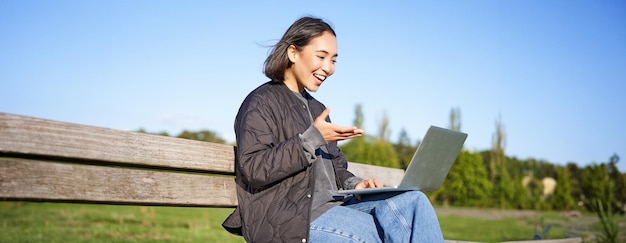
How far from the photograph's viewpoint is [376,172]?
12.2 ft

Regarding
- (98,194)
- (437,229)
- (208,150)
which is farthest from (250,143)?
(437,229)

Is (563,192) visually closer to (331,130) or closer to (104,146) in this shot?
(331,130)

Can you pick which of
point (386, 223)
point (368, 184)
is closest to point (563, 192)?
point (368, 184)

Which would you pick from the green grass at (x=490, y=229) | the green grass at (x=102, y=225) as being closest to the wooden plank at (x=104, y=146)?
the green grass at (x=102, y=225)

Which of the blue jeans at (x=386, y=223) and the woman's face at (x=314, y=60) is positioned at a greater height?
the woman's face at (x=314, y=60)

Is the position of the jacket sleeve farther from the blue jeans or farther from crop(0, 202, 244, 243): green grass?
crop(0, 202, 244, 243): green grass

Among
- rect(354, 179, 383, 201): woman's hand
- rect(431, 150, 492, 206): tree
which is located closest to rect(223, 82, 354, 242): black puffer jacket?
rect(354, 179, 383, 201): woman's hand

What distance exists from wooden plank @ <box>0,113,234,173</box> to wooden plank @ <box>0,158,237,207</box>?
0.14ft

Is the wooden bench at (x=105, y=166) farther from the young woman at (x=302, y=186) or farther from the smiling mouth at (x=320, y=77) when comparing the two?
the smiling mouth at (x=320, y=77)

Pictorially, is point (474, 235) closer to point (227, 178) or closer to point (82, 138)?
point (227, 178)

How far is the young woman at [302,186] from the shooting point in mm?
2281

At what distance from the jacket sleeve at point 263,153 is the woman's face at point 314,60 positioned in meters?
0.42

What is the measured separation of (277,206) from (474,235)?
10.6 metres

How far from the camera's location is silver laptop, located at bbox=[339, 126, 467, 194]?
91.4 inches
